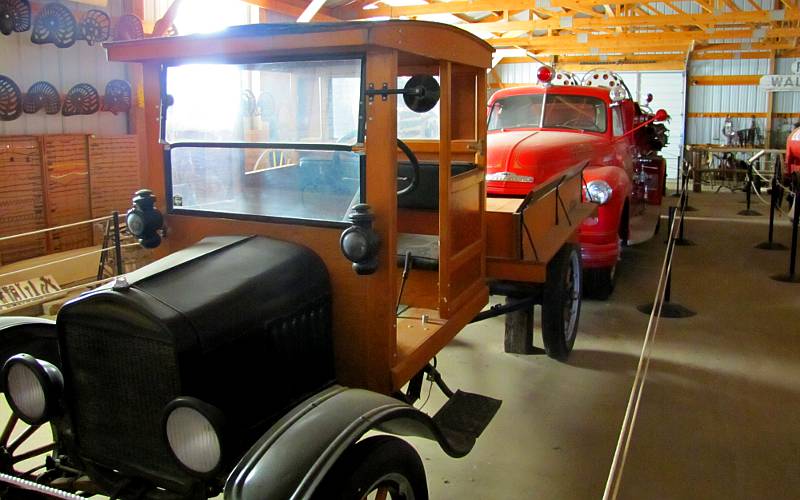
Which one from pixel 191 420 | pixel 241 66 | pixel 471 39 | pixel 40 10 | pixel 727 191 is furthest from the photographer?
pixel 727 191

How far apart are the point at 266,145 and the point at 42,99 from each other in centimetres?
589

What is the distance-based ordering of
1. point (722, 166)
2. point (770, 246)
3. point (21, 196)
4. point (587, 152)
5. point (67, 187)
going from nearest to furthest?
1. point (587, 152)
2. point (21, 196)
3. point (67, 187)
4. point (770, 246)
5. point (722, 166)

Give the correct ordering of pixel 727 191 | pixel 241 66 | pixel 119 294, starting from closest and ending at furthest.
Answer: pixel 119 294 → pixel 241 66 → pixel 727 191

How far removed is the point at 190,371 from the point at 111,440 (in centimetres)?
42

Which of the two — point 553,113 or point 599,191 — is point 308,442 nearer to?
point 599,191

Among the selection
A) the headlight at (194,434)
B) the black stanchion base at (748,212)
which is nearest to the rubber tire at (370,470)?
the headlight at (194,434)

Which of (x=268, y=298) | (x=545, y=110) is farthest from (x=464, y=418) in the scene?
(x=545, y=110)

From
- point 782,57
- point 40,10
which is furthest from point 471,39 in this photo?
point 782,57

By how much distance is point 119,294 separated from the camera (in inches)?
82.0

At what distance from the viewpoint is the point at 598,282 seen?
662 centimetres

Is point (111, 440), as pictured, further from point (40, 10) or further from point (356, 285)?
point (40, 10)

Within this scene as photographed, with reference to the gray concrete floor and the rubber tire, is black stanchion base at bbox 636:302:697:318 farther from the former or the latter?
the rubber tire

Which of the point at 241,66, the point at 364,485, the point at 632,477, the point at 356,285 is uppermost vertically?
the point at 241,66

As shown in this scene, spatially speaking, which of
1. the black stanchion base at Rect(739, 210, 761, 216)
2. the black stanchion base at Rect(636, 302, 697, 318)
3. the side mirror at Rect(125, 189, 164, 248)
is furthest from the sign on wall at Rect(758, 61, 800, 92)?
the side mirror at Rect(125, 189, 164, 248)
